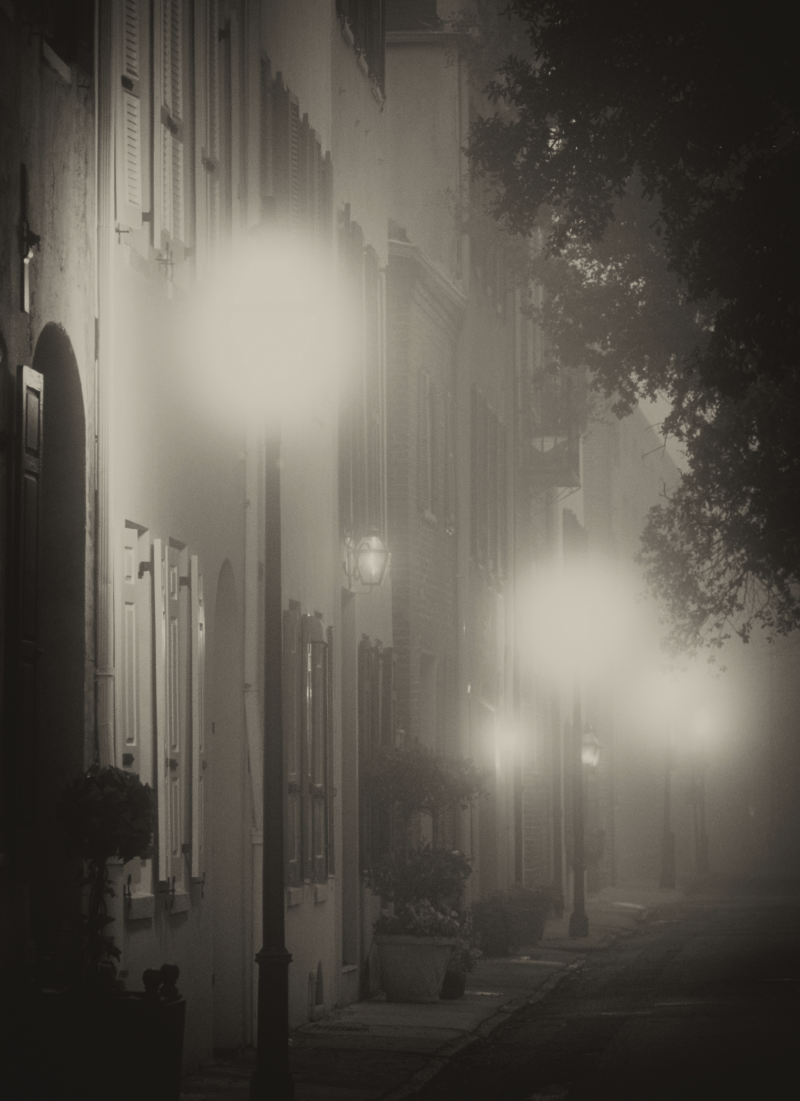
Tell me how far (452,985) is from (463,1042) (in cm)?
379

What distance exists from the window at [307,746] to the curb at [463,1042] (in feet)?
5.89

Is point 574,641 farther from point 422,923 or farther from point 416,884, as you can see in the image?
Answer: point 422,923

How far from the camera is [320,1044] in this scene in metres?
16.3

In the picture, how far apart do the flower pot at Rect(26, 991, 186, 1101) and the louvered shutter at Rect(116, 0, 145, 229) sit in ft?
16.7

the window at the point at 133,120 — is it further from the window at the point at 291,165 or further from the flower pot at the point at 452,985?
the flower pot at the point at 452,985

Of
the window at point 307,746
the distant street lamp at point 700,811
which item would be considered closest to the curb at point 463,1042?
the window at point 307,746

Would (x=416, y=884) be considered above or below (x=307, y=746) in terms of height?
below

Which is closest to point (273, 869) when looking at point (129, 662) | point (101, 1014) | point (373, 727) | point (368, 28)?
point (129, 662)

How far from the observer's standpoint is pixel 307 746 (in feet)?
59.6

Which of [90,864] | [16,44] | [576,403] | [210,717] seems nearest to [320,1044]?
[210,717]

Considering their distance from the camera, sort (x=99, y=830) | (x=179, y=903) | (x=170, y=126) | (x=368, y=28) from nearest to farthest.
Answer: (x=99, y=830)
(x=179, y=903)
(x=170, y=126)
(x=368, y=28)

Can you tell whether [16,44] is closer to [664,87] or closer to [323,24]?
[664,87]

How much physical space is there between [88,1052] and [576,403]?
2708 centimetres

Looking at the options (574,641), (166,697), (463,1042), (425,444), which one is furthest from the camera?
(574,641)
